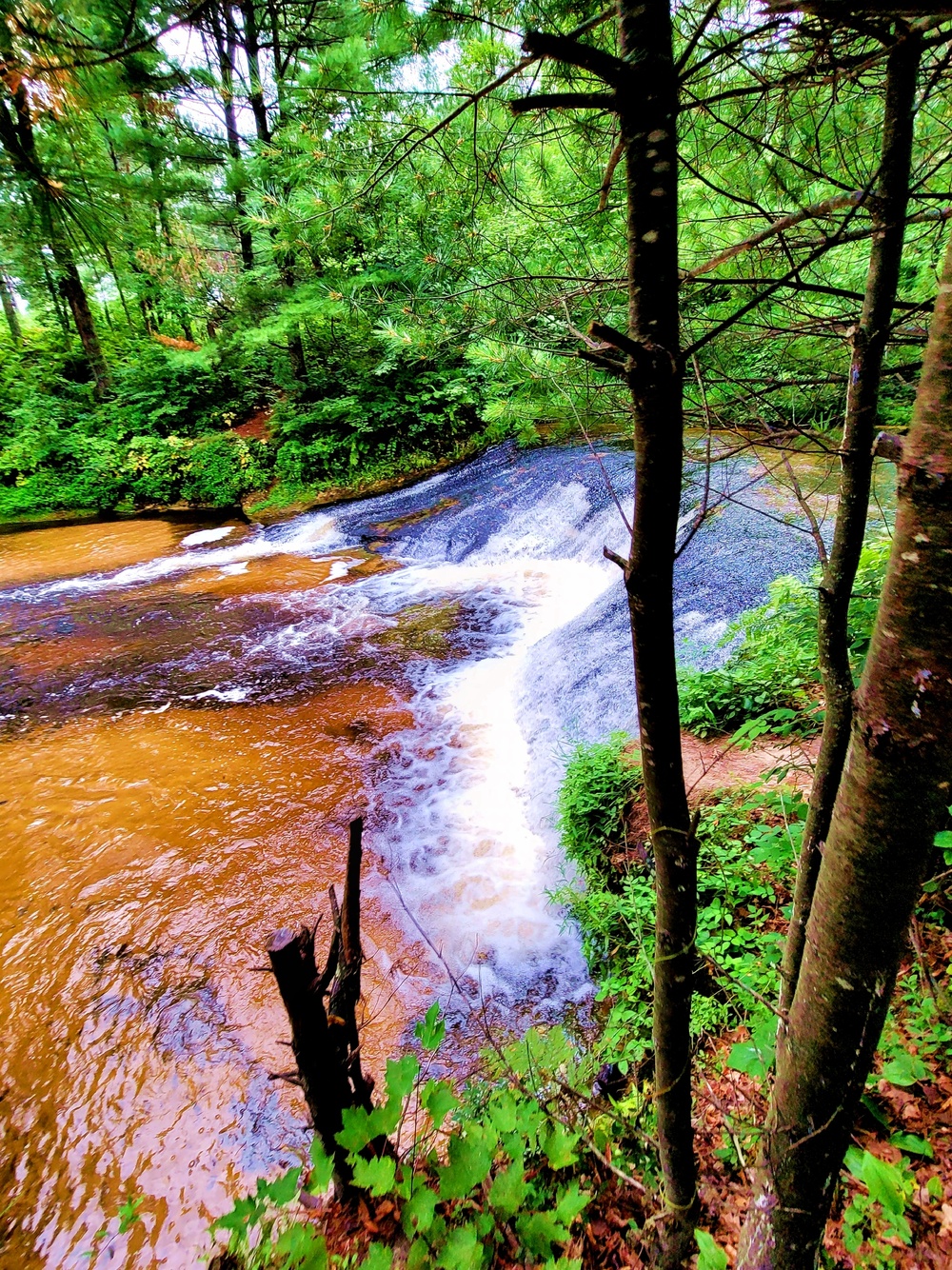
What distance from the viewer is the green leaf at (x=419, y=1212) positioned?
1371 mm

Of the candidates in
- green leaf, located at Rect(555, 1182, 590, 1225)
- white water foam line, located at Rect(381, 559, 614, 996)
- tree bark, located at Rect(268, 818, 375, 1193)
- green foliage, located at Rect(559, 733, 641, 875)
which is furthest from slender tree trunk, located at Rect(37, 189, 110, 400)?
green leaf, located at Rect(555, 1182, 590, 1225)

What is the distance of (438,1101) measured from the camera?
1.55 metres

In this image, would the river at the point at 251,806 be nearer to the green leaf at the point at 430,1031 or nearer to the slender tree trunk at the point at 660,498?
the slender tree trunk at the point at 660,498

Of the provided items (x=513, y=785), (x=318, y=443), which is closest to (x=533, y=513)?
(x=318, y=443)

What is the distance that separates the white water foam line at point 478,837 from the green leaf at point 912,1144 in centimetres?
192

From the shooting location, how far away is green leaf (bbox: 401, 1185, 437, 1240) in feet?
4.50

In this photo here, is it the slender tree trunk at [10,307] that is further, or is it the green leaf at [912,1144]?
the slender tree trunk at [10,307]

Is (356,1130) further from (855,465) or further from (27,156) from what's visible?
(27,156)

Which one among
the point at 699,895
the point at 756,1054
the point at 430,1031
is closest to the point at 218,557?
the point at 699,895

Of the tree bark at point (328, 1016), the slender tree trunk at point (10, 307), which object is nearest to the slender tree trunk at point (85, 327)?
the slender tree trunk at point (10, 307)

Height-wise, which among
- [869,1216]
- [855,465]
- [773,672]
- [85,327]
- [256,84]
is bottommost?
[869,1216]

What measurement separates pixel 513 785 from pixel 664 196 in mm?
4632

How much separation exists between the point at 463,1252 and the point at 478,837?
326cm

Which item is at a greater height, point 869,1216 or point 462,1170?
point 462,1170
